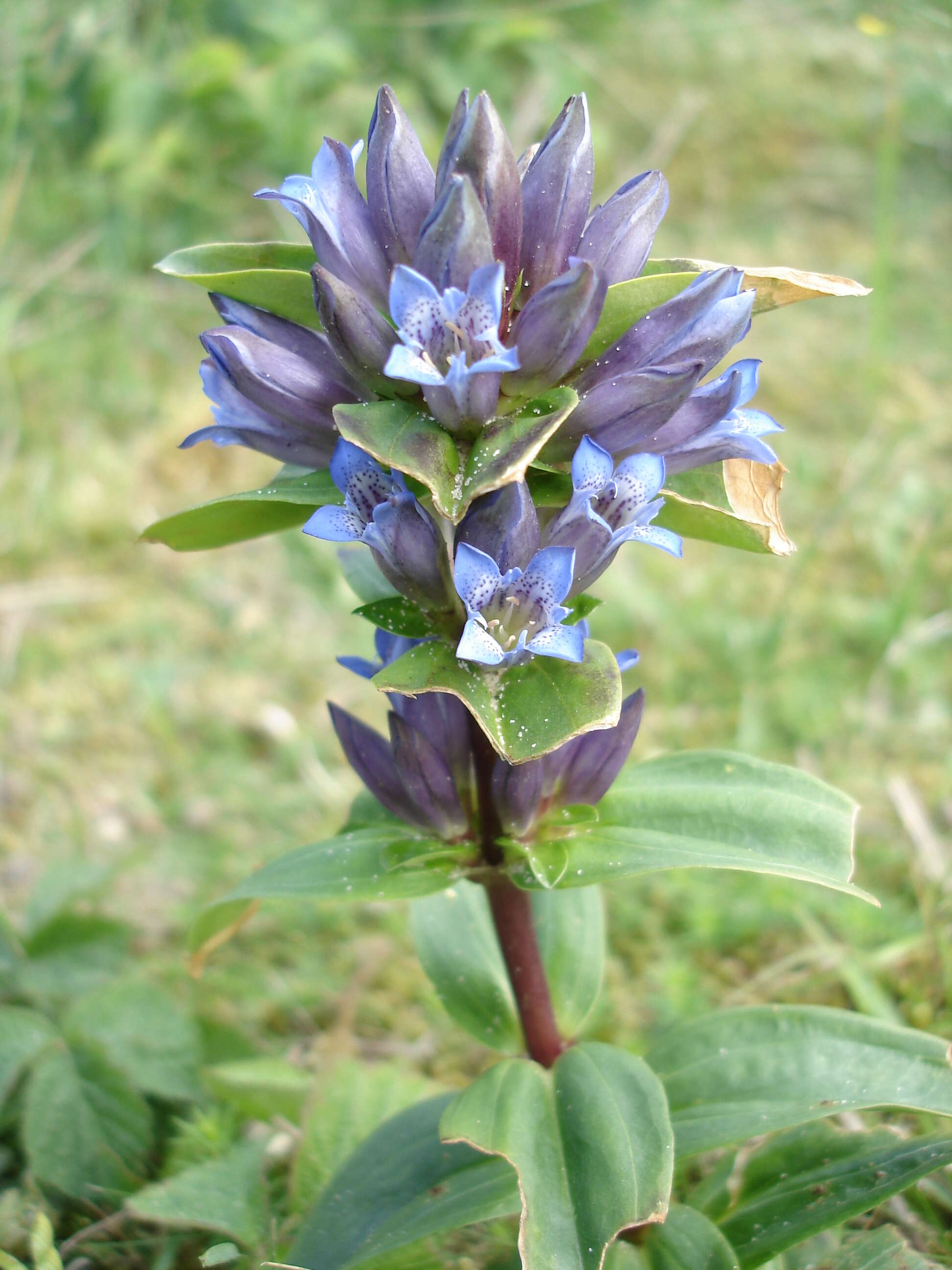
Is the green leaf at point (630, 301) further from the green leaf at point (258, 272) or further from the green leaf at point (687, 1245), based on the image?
the green leaf at point (687, 1245)

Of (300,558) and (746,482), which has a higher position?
(746,482)

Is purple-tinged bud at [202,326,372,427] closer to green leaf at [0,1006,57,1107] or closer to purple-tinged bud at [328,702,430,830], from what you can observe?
purple-tinged bud at [328,702,430,830]

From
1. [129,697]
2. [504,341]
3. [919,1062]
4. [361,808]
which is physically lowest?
[129,697]

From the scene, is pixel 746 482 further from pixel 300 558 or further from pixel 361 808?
pixel 300 558

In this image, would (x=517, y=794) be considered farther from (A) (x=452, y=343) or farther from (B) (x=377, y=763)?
(A) (x=452, y=343)

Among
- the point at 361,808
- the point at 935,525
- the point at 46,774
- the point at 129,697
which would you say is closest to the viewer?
the point at 361,808

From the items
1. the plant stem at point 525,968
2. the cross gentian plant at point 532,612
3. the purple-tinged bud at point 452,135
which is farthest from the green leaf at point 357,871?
the purple-tinged bud at point 452,135

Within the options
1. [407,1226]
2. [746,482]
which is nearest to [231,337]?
[746,482]
